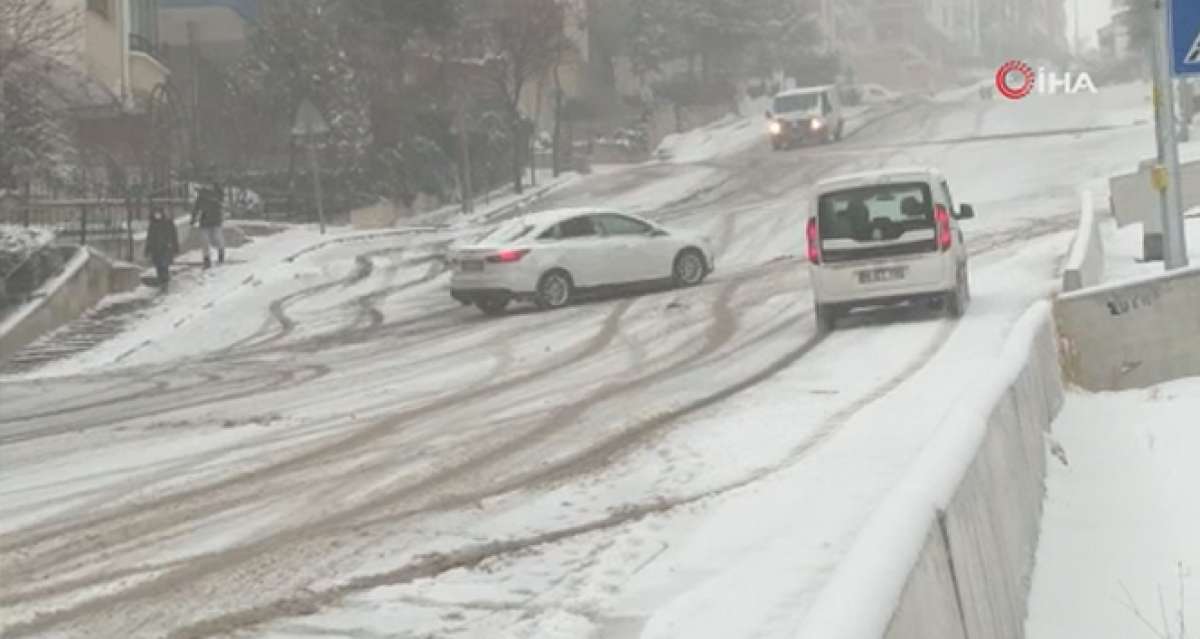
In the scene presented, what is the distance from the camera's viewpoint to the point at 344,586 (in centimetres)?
701

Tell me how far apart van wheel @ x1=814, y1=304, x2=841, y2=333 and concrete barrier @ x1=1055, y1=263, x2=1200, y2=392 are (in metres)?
4.12

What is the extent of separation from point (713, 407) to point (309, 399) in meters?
4.16

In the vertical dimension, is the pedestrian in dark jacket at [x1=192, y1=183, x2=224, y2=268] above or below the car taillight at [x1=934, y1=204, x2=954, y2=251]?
above

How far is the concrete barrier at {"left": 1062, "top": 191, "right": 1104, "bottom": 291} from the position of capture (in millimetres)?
15617

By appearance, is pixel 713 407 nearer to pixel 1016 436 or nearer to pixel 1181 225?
pixel 1016 436

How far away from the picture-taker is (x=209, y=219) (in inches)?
1070

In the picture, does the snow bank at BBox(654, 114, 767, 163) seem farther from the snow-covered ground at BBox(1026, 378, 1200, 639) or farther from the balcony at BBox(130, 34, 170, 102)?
the snow-covered ground at BBox(1026, 378, 1200, 639)

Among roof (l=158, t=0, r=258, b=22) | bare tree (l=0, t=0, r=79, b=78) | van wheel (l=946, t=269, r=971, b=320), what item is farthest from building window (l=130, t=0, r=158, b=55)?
van wheel (l=946, t=269, r=971, b=320)

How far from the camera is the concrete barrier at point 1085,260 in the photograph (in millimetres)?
15617

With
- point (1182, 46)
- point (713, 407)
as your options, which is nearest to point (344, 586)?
point (713, 407)

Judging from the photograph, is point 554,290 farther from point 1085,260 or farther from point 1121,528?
point 1121,528

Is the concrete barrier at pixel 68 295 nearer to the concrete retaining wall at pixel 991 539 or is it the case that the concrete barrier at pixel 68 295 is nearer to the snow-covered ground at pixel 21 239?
the snow-covered ground at pixel 21 239

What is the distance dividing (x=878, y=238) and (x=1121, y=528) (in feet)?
29.9

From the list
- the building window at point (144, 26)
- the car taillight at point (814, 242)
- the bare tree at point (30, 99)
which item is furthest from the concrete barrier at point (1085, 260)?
the building window at point (144, 26)
